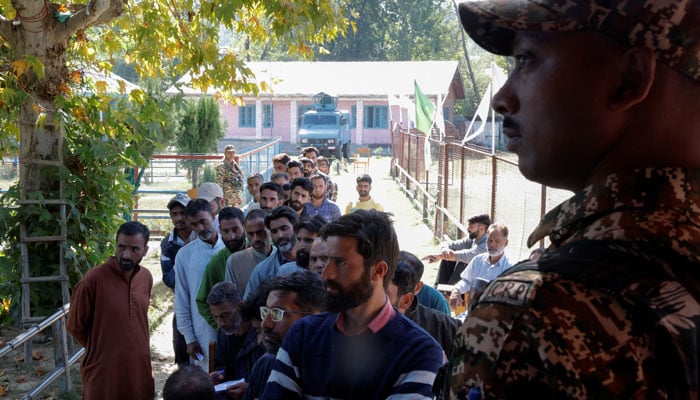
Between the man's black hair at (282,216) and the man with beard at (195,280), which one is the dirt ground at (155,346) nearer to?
the man with beard at (195,280)

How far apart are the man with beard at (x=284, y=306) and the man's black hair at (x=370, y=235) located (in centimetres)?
45

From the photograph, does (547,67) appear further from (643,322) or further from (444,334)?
(444,334)

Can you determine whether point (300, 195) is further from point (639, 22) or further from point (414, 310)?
point (639, 22)

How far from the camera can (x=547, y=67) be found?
118 cm

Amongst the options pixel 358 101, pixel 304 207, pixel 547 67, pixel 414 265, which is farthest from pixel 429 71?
pixel 547 67

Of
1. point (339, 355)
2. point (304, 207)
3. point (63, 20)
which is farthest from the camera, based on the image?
point (304, 207)

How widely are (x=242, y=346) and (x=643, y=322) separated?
352cm

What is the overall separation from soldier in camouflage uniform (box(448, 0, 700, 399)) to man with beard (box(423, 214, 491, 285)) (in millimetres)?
6667

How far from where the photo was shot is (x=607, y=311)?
3.33 ft

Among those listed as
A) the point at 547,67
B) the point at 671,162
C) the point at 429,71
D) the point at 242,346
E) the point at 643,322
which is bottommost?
the point at 242,346

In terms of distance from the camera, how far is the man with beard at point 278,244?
209 inches

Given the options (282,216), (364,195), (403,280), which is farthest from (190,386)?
(364,195)

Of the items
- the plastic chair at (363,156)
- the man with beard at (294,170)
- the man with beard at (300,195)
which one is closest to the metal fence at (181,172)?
the man with beard at (294,170)

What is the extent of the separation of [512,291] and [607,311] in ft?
0.42
